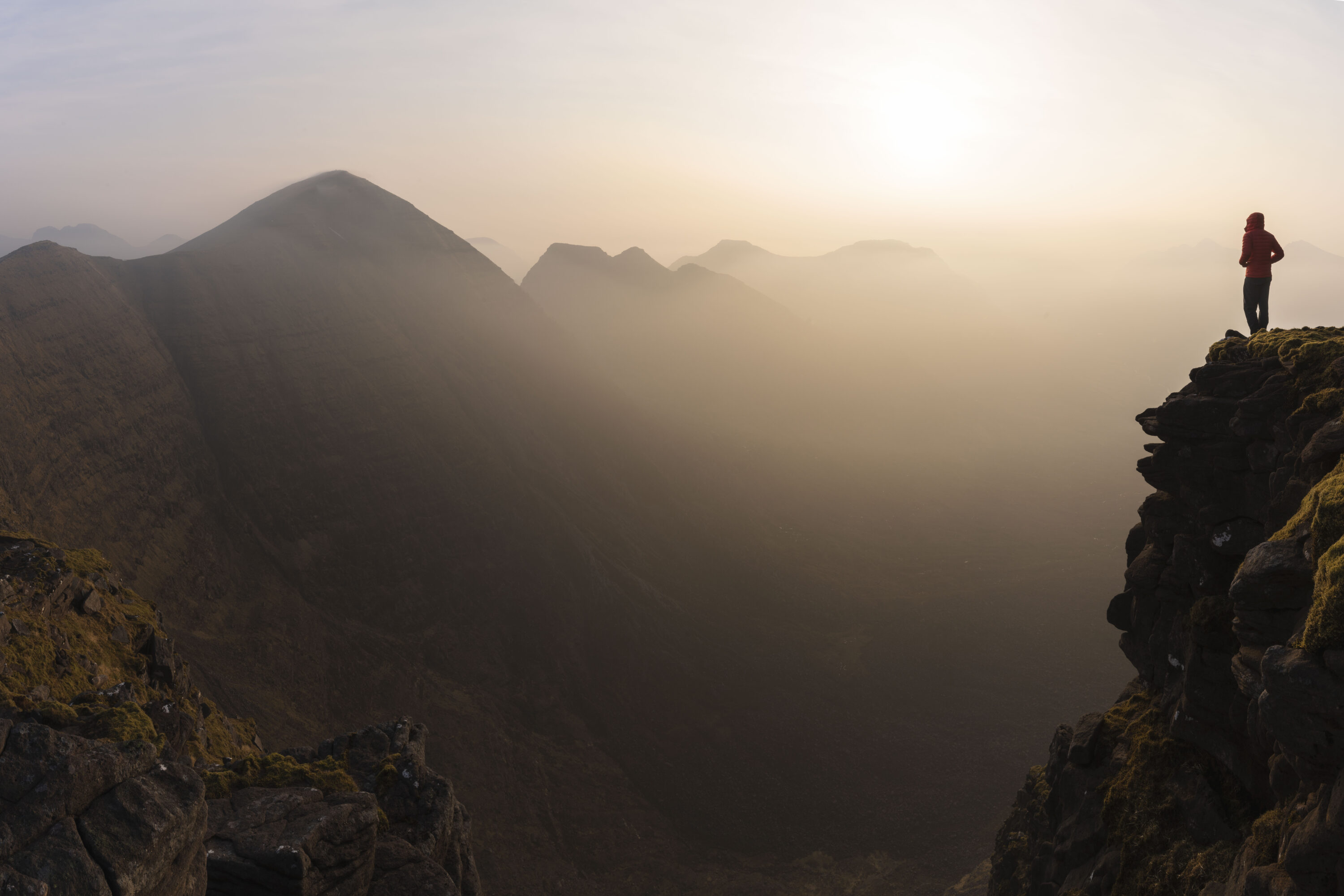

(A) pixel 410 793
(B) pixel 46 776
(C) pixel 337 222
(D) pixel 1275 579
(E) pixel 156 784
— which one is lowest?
(A) pixel 410 793

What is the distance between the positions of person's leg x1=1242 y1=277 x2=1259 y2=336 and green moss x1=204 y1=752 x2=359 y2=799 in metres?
31.1

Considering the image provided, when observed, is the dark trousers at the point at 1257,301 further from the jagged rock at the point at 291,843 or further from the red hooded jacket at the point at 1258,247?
the jagged rock at the point at 291,843

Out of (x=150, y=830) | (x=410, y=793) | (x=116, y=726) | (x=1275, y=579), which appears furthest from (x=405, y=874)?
(x=1275, y=579)

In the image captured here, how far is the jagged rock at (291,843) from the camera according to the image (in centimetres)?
1463

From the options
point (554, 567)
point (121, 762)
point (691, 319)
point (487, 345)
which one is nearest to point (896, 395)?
point (691, 319)

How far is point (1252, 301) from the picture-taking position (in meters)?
24.4

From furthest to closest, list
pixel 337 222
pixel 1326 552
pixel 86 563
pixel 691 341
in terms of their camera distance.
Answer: pixel 691 341
pixel 337 222
pixel 86 563
pixel 1326 552

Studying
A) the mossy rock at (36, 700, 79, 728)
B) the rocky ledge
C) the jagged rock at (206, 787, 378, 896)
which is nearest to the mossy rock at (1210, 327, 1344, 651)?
the rocky ledge

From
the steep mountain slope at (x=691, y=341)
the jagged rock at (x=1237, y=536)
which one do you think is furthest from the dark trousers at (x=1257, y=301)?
the steep mountain slope at (x=691, y=341)

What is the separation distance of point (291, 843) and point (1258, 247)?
105ft

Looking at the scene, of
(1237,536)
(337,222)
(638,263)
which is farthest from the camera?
(638,263)

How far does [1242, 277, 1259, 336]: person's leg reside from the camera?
79.0 feet

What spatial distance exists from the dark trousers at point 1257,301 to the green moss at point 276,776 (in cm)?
3098

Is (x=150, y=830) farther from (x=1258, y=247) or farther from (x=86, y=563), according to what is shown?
(x=1258, y=247)
